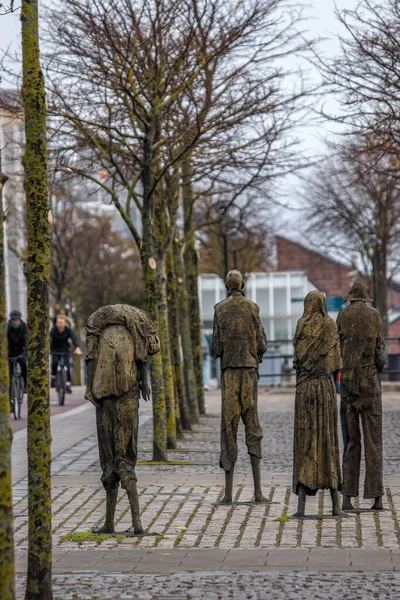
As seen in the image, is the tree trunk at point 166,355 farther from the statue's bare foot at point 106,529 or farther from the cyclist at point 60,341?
the cyclist at point 60,341

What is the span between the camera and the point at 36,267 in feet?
25.4

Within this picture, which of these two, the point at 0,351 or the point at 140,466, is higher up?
the point at 0,351

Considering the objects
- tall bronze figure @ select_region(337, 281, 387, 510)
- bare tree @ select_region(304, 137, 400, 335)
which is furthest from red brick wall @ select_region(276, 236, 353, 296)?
tall bronze figure @ select_region(337, 281, 387, 510)

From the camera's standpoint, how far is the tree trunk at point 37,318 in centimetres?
761

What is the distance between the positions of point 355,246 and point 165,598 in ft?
144

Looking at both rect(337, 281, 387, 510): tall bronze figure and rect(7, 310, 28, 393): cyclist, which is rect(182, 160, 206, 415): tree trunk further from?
rect(337, 281, 387, 510): tall bronze figure

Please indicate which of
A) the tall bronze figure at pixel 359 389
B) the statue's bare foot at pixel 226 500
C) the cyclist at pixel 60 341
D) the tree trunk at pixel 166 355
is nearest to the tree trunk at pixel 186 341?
the tree trunk at pixel 166 355

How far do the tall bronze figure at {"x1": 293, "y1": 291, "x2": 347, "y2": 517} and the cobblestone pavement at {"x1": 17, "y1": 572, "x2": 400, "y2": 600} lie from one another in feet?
9.71

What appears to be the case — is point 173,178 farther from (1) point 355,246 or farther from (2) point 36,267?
(1) point 355,246

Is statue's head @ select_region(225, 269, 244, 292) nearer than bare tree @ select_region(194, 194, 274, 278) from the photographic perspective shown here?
Yes

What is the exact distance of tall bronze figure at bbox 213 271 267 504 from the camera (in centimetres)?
1258

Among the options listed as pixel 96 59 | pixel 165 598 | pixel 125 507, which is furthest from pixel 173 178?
pixel 165 598

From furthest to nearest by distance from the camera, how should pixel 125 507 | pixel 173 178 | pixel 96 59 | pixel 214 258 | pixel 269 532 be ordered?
pixel 214 258 < pixel 173 178 < pixel 96 59 < pixel 125 507 < pixel 269 532

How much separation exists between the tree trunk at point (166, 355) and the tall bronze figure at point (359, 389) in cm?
523
